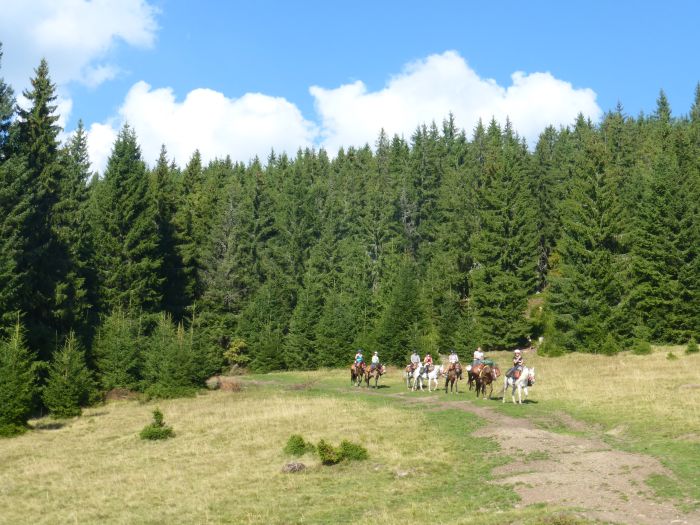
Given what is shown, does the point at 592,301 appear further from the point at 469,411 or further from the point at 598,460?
the point at 598,460

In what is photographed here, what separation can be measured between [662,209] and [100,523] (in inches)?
2112

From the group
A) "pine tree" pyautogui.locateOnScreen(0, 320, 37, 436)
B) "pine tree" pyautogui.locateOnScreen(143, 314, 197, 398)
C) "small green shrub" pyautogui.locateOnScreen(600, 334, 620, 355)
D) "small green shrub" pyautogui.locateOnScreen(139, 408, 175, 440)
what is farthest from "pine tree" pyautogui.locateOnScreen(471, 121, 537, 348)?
"pine tree" pyautogui.locateOnScreen(0, 320, 37, 436)

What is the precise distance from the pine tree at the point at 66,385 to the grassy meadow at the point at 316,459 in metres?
1.34

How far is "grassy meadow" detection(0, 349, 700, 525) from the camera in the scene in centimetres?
1433

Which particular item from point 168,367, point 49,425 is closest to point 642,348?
point 168,367

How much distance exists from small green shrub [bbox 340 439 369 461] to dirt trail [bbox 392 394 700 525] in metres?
4.46

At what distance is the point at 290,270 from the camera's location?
79.4 metres

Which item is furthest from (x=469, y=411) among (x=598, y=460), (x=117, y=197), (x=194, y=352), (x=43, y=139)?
(x=117, y=197)

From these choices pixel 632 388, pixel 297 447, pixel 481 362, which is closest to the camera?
pixel 297 447

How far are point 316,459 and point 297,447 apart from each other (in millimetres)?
1205

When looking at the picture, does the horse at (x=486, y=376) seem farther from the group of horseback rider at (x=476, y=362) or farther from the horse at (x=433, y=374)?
the horse at (x=433, y=374)

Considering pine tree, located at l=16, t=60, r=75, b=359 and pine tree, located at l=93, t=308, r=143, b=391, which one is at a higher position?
pine tree, located at l=16, t=60, r=75, b=359

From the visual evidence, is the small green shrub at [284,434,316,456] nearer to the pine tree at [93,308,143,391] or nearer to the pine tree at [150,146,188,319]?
the pine tree at [93,308,143,391]

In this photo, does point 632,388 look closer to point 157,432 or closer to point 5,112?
point 157,432
